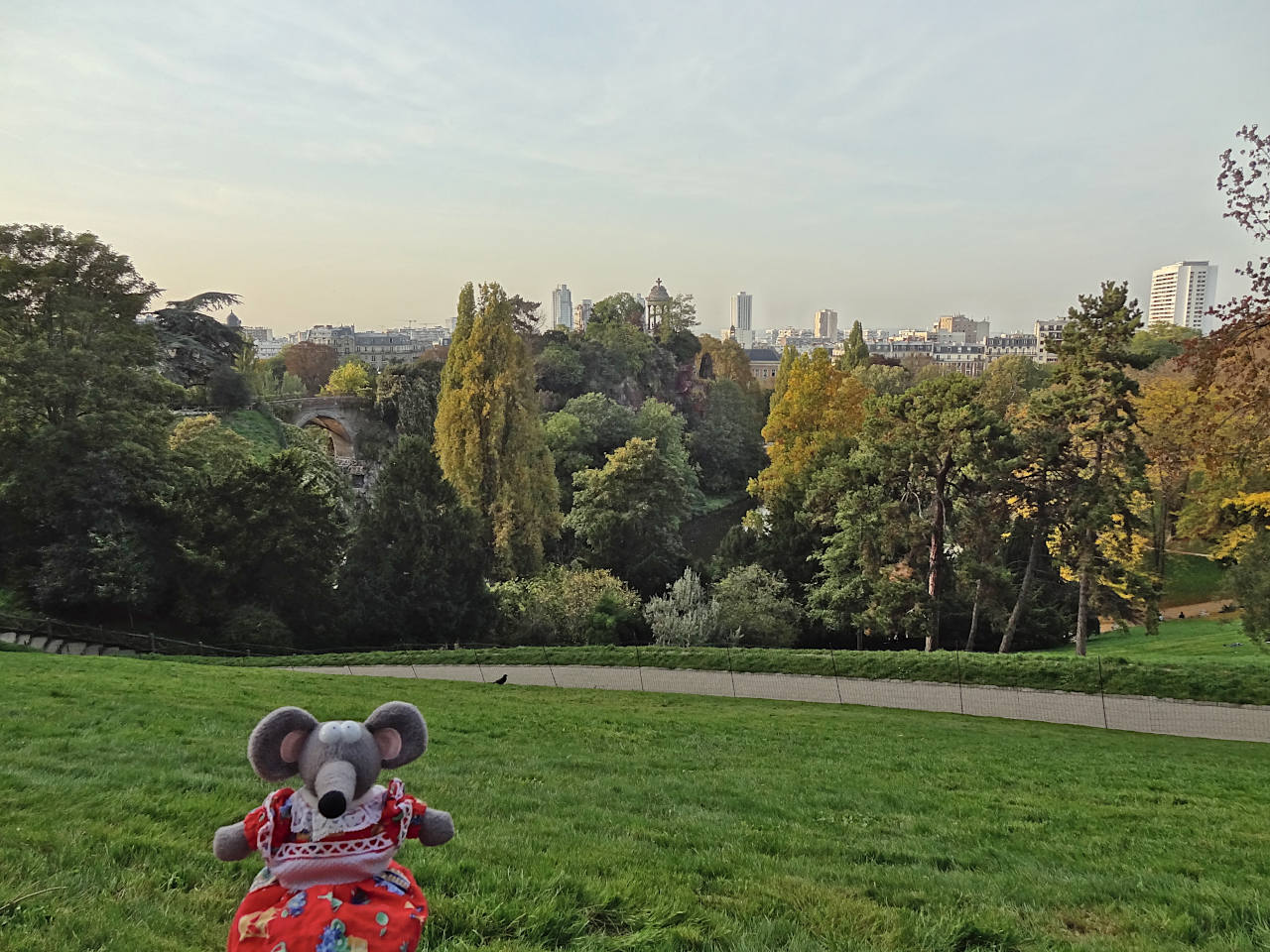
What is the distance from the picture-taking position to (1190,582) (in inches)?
1444

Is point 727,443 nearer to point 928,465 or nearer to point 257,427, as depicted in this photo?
point 257,427

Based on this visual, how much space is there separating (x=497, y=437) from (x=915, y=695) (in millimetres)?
20358

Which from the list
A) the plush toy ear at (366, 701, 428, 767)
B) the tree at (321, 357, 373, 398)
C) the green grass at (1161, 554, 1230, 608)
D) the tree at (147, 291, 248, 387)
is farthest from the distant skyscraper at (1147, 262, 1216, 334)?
the plush toy ear at (366, 701, 428, 767)

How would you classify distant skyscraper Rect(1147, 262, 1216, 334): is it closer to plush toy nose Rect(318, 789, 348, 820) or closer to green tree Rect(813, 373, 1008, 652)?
green tree Rect(813, 373, 1008, 652)

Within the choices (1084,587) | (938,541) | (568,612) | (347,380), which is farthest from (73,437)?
(347,380)

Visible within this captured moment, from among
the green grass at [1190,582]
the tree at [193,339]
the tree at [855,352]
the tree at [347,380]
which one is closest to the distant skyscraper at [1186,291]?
the tree at [855,352]

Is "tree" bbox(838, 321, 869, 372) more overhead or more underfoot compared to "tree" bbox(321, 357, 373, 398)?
more overhead

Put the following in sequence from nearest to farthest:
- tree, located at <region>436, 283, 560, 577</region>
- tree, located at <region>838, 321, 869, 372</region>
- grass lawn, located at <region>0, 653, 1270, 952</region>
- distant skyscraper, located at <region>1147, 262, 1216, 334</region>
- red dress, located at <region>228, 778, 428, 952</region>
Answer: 1. red dress, located at <region>228, 778, 428, 952</region>
2. grass lawn, located at <region>0, 653, 1270, 952</region>
3. tree, located at <region>436, 283, 560, 577</region>
4. tree, located at <region>838, 321, 869, 372</region>
5. distant skyscraper, located at <region>1147, 262, 1216, 334</region>

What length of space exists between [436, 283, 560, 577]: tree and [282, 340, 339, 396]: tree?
236ft

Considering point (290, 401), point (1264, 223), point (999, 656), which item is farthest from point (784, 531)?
point (290, 401)

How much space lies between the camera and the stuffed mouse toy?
245 cm

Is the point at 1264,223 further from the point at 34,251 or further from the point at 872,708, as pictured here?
the point at 34,251

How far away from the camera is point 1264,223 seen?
10.8 meters

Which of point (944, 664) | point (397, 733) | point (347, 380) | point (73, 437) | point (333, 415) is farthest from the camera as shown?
point (347, 380)
